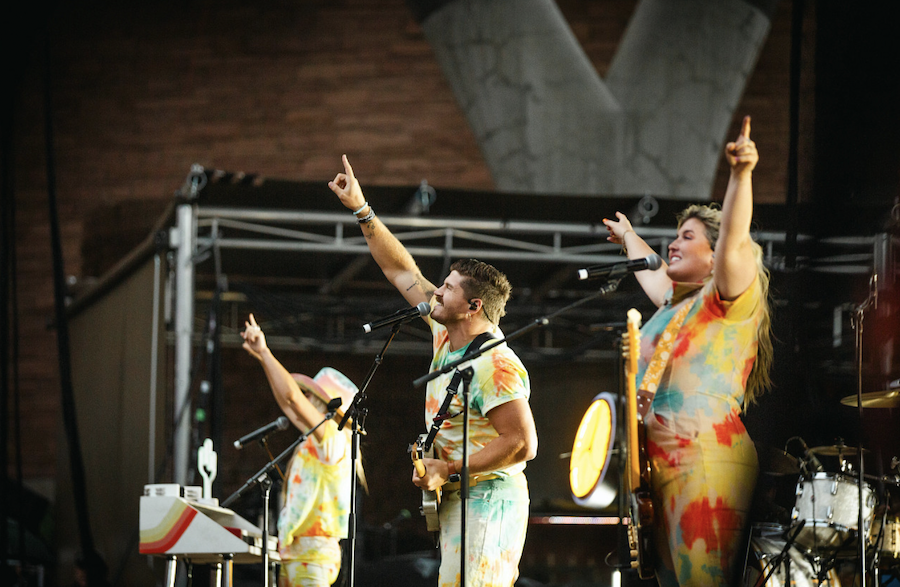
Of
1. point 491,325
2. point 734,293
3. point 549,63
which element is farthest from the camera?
point 549,63

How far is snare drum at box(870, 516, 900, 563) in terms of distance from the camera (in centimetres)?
484

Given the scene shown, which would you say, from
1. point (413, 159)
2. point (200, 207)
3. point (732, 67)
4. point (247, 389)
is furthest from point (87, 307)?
point (732, 67)

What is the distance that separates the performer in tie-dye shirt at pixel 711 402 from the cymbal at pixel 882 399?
0.42 metres

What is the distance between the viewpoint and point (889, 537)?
485 centimetres

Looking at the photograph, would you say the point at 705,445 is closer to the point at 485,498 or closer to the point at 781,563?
the point at 485,498

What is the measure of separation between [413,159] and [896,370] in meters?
8.46

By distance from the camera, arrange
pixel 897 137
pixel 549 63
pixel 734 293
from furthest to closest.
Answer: pixel 549 63, pixel 734 293, pixel 897 137

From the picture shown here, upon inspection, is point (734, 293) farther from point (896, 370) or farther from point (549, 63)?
point (549, 63)

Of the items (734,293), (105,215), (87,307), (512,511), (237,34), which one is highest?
(237,34)

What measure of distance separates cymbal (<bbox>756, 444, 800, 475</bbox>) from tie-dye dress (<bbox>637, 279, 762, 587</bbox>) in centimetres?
3

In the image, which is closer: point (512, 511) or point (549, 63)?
point (512, 511)

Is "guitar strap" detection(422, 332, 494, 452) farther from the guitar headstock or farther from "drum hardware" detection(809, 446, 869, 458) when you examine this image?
"drum hardware" detection(809, 446, 869, 458)

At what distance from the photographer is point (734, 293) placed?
3172 mm

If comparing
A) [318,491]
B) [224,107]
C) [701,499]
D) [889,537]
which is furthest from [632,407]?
[224,107]
